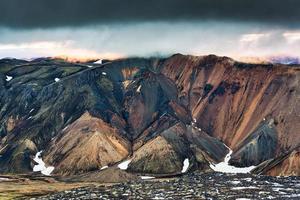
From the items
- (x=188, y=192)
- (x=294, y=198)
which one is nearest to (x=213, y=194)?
(x=188, y=192)

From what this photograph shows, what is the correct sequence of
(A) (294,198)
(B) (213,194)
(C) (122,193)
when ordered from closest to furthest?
(A) (294,198) → (B) (213,194) → (C) (122,193)

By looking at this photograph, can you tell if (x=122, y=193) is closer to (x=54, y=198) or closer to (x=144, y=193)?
(x=144, y=193)

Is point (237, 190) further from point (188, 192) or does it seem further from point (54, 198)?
point (54, 198)

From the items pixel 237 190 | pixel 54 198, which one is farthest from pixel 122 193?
pixel 237 190

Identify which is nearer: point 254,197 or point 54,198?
point 254,197

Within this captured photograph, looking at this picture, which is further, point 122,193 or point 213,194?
point 122,193

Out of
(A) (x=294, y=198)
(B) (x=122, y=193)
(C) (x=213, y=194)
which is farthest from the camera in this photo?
(B) (x=122, y=193)

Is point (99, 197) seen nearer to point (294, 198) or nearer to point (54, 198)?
point (54, 198)

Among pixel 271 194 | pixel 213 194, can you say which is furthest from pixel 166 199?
pixel 271 194
